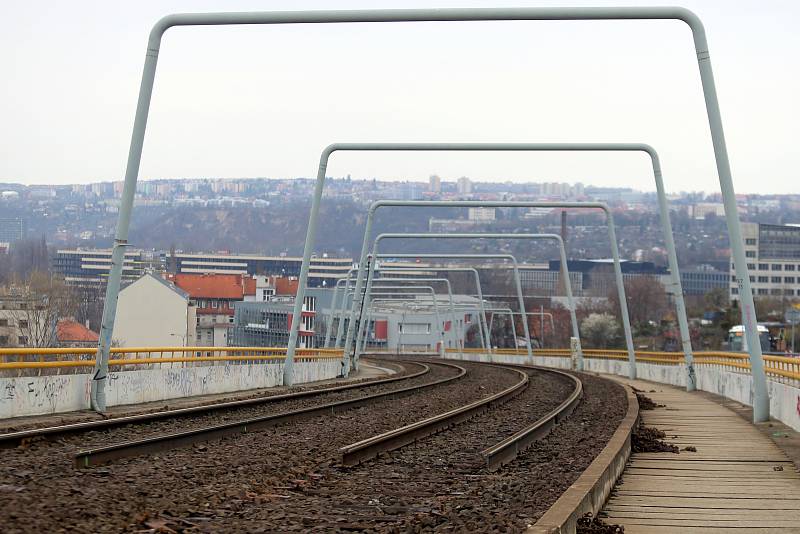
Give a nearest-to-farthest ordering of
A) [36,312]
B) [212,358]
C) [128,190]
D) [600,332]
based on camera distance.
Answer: [128,190]
[212,358]
[36,312]
[600,332]

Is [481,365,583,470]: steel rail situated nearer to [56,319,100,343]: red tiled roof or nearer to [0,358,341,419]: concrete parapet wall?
[0,358,341,419]: concrete parapet wall

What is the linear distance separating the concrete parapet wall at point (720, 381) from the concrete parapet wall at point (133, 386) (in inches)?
432

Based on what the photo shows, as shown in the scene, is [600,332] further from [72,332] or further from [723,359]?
[723,359]

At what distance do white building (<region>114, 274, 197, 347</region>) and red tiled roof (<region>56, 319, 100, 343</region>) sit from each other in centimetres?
2020

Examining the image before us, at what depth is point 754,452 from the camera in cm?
1596

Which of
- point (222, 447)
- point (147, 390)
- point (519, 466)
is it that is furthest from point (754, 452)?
point (147, 390)

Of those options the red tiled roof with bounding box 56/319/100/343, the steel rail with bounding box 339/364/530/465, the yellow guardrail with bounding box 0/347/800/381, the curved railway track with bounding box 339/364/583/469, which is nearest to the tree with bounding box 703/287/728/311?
the yellow guardrail with bounding box 0/347/800/381

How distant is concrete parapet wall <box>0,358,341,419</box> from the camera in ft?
59.6

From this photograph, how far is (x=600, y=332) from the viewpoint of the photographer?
13338 cm

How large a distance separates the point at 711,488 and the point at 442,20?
9356 millimetres

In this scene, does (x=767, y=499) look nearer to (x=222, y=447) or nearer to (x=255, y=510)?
(x=255, y=510)

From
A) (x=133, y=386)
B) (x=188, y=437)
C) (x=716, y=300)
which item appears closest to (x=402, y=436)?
(x=188, y=437)

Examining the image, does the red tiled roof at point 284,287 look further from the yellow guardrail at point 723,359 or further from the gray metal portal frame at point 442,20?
the gray metal portal frame at point 442,20

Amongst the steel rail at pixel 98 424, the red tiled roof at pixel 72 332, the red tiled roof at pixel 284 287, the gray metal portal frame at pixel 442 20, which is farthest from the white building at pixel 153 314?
the gray metal portal frame at pixel 442 20
